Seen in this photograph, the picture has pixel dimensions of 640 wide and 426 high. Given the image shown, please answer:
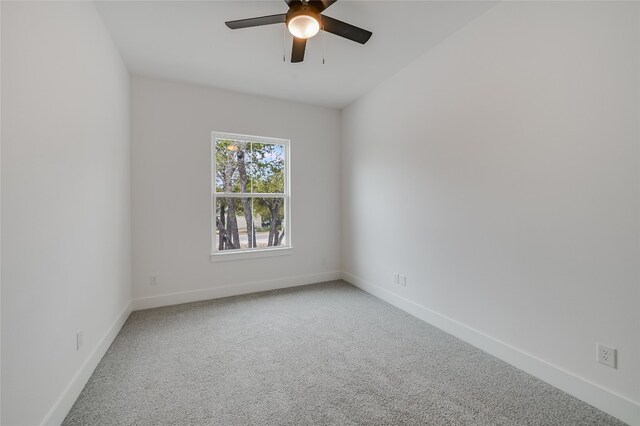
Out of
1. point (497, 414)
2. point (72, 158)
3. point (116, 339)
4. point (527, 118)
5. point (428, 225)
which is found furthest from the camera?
point (428, 225)

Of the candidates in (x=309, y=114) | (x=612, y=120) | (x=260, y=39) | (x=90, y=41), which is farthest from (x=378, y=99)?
(x=90, y=41)

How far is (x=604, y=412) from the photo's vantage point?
5.18 feet

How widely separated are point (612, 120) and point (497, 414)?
179 centimetres

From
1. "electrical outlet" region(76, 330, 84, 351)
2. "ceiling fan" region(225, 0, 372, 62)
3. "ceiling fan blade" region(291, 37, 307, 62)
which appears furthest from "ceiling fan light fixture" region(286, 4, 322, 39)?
"electrical outlet" region(76, 330, 84, 351)

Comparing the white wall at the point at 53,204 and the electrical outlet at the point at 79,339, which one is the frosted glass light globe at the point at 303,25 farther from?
the electrical outlet at the point at 79,339

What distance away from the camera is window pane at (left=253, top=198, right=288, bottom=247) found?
153 inches

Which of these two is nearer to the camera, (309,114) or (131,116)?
(131,116)

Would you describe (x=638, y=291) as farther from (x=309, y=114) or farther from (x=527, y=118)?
(x=309, y=114)

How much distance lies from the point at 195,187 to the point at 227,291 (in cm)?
139

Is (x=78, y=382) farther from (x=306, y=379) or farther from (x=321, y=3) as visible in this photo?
(x=321, y=3)

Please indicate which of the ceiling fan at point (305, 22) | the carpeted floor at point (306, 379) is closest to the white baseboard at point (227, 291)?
the carpeted floor at point (306, 379)

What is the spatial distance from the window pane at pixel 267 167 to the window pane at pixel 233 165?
0.27 feet

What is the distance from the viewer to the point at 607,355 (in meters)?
1.58

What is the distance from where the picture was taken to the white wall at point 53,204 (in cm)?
118
